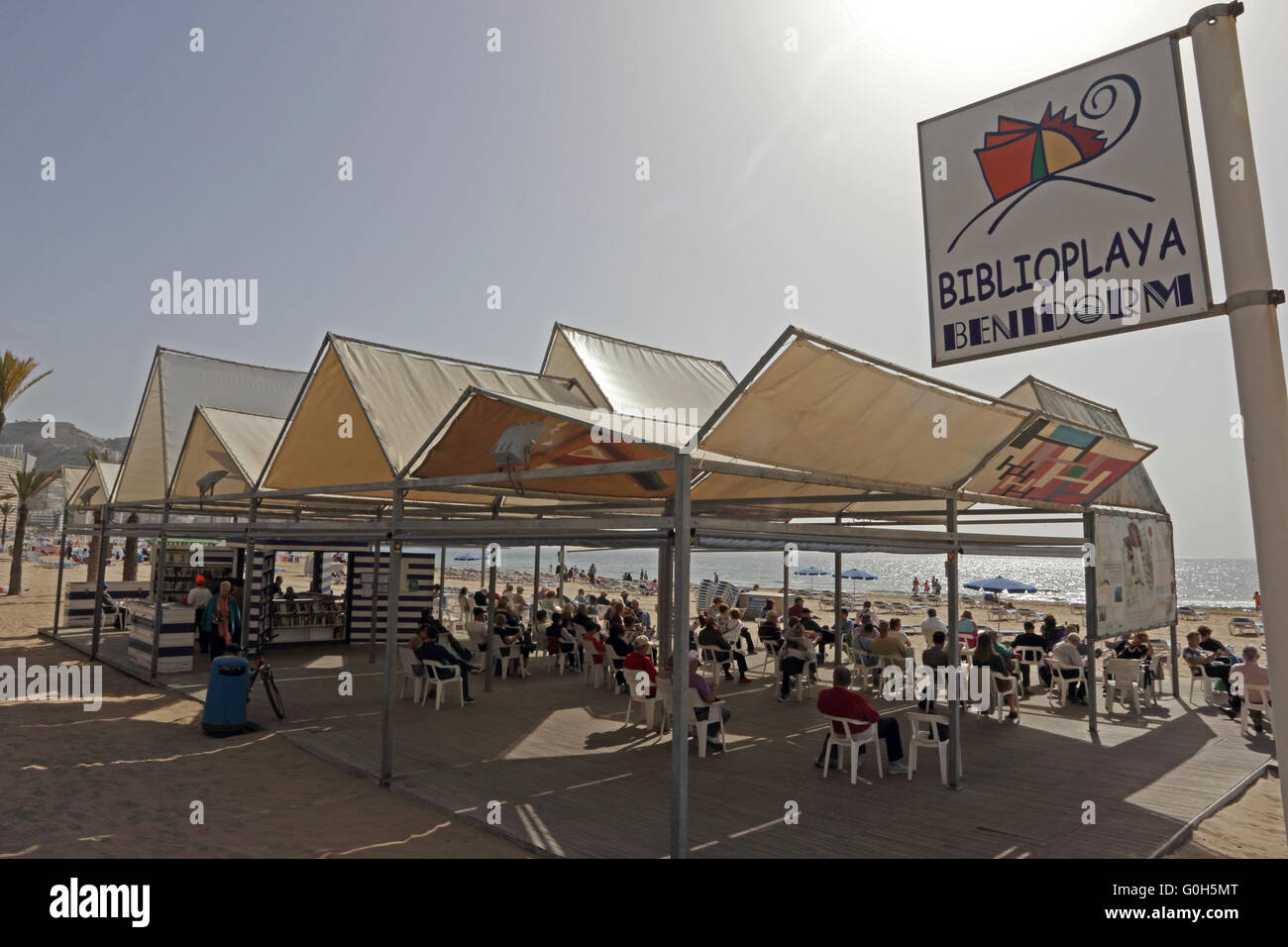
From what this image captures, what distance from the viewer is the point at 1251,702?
10531 millimetres

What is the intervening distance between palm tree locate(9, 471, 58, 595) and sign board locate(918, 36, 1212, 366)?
3099 centimetres

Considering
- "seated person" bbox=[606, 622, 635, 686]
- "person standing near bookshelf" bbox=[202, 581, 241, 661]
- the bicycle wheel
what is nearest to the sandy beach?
the bicycle wheel

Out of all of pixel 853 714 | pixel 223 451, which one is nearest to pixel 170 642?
pixel 223 451

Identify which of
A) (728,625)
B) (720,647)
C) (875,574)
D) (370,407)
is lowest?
(720,647)

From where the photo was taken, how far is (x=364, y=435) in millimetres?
9094

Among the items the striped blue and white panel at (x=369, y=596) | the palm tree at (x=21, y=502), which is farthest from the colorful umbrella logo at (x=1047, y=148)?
the palm tree at (x=21, y=502)

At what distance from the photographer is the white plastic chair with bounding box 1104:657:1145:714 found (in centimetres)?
1162

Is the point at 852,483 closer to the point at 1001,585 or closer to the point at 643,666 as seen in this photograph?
the point at 643,666

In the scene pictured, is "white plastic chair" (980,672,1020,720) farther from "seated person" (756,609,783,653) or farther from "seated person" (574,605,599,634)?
"seated person" (574,605,599,634)

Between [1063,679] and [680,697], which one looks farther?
[1063,679]

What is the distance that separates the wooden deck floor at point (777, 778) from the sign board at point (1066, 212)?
3938mm

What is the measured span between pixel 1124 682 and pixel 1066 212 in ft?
33.5
